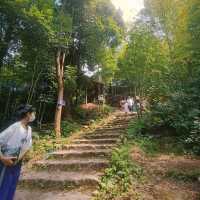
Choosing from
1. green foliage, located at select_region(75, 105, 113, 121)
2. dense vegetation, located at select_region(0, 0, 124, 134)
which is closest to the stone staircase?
dense vegetation, located at select_region(0, 0, 124, 134)

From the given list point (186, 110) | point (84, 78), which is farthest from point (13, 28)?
point (186, 110)

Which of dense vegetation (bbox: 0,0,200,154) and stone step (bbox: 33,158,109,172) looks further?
dense vegetation (bbox: 0,0,200,154)

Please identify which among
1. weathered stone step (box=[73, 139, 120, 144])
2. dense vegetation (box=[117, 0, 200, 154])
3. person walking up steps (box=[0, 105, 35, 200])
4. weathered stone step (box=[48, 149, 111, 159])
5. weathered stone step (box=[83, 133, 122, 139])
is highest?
dense vegetation (box=[117, 0, 200, 154])

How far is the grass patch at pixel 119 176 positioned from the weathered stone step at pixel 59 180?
305mm

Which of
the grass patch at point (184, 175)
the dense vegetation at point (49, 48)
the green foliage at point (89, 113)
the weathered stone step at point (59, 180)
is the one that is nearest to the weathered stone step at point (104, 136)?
the dense vegetation at point (49, 48)

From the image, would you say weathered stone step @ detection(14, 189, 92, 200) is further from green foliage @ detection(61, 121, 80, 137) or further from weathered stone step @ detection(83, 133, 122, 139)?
green foliage @ detection(61, 121, 80, 137)

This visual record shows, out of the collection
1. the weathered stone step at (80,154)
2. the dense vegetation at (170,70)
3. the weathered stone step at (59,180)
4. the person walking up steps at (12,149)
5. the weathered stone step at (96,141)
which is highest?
the dense vegetation at (170,70)

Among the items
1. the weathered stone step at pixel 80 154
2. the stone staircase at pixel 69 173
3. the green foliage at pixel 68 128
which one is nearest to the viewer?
the stone staircase at pixel 69 173

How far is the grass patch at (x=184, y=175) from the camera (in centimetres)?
638

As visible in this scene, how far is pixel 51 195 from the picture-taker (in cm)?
599

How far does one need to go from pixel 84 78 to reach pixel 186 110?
9180 millimetres

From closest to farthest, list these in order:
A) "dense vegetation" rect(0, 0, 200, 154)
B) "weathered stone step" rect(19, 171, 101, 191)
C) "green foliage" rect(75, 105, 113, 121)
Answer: "weathered stone step" rect(19, 171, 101, 191)
"dense vegetation" rect(0, 0, 200, 154)
"green foliage" rect(75, 105, 113, 121)

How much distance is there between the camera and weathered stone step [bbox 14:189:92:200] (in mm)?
5715

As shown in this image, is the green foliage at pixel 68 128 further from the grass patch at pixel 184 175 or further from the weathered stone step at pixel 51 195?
the grass patch at pixel 184 175
